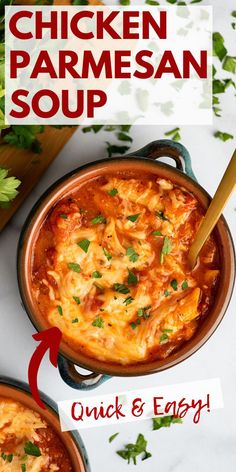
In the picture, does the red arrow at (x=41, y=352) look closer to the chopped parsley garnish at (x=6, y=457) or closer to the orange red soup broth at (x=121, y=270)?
the orange red soup broth at (x=121, y=270)

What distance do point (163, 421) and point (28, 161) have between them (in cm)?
120

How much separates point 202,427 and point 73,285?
955 millimetres

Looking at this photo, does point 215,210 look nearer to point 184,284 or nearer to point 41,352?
point 184,284

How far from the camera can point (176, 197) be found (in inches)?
105

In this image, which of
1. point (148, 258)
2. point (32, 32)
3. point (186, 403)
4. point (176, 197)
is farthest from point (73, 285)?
point (32, 32)

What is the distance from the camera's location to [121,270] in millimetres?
2680

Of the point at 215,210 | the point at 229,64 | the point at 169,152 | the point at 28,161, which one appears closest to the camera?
the point at 215,210

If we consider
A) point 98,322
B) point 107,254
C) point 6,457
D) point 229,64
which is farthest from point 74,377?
point 229,64

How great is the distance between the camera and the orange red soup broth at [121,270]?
2660 millimetres

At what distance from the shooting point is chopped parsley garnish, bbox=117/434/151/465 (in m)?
3.10

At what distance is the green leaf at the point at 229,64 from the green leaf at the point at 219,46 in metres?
0.02

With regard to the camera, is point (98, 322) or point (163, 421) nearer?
point (98, 322)

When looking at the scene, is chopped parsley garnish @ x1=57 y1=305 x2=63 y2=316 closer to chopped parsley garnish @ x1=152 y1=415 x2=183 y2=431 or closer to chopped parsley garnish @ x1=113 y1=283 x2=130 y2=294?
chopped parsley garnish @ x1=113 y1=283 x2=130 y2=294

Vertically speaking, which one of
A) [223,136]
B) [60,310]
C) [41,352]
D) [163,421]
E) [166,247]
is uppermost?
[223,136]
